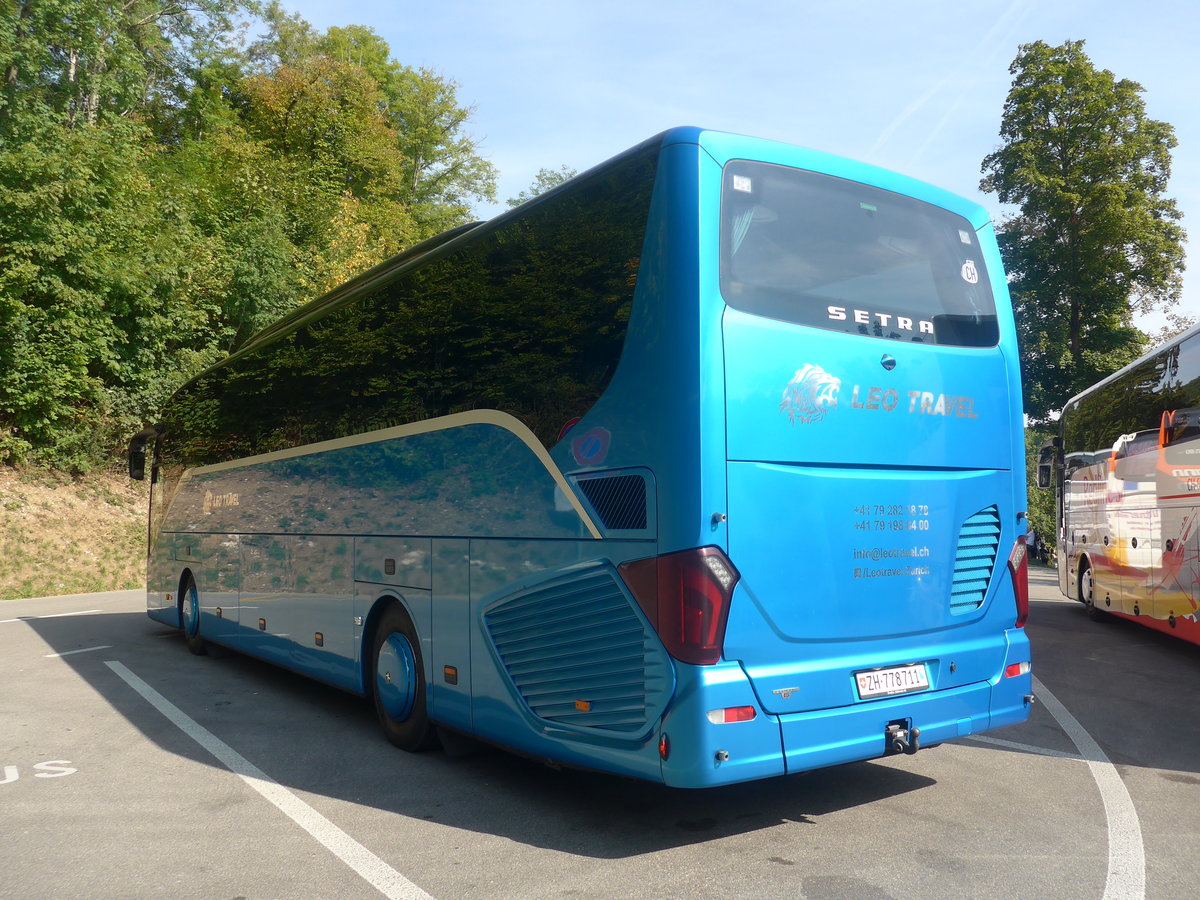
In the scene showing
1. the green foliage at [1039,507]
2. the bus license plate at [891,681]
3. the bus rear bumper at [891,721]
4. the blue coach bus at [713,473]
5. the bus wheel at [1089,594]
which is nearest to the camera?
the blue coach bus at [713,473]

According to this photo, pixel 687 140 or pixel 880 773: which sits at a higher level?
pixel 687 140

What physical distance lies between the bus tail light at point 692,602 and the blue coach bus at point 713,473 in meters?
0.01

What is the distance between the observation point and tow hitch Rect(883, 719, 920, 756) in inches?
200

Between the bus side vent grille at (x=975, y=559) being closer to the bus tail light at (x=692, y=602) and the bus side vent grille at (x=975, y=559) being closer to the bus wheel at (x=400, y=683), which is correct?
the bus tail light at (x=692, y=602)

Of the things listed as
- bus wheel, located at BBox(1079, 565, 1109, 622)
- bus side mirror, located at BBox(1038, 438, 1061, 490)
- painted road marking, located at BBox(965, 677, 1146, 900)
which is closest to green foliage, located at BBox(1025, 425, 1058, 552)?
bus side mirror, located at BBox(1038, 438, 1061, 490)

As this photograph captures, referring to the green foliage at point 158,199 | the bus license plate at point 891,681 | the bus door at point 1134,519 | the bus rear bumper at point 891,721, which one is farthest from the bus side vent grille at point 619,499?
the green foliage at point 158,199

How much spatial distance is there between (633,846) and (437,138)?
46045 millimetres

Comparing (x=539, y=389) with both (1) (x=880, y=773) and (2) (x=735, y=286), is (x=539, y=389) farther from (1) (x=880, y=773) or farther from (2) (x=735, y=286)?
(1) (x=880, y=773)

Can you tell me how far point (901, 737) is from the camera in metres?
5.12

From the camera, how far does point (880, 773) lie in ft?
20.6

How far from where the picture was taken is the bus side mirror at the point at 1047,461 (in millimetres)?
18219

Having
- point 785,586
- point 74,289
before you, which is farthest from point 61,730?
point 74,289

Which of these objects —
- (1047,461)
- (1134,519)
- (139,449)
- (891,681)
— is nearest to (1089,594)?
(1047,461)

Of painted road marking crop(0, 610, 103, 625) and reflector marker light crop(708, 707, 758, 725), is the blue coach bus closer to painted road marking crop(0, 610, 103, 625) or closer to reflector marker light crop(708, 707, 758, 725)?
reflector marker light crop(708, 707, 758, 725)
